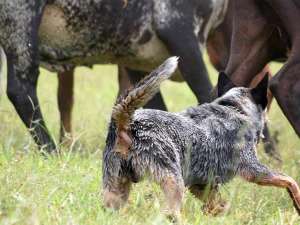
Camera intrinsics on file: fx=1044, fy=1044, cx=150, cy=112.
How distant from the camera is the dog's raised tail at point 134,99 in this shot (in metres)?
5.32

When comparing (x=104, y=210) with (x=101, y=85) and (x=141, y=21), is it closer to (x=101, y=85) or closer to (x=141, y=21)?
(x=141, y=21)

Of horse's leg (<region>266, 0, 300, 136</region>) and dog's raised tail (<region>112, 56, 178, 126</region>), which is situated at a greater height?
dog's raised tail (<region>112, 56, 178, 126</region>)

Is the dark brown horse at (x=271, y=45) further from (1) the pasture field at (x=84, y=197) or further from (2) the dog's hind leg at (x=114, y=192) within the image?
(2) the dog's hind leg at (x=114, y=192)

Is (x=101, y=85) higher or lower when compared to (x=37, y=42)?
lower

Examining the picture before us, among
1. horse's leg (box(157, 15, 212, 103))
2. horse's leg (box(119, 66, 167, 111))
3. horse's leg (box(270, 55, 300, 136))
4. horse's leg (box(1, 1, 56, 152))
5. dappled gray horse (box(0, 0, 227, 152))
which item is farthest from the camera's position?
horse's leg (box(119, 66, 167, 111))

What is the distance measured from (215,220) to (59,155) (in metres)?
1.89

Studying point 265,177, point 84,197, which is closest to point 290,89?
point 265,177

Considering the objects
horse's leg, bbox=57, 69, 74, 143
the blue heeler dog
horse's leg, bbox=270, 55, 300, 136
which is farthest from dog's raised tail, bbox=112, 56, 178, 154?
horse's leg, bbox=57, 69, 74, 143

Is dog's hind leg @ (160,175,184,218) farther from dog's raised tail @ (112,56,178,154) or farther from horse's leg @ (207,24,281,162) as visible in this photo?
horse's leg @ (207,24,281,162)

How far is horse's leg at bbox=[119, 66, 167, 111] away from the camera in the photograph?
9359mm

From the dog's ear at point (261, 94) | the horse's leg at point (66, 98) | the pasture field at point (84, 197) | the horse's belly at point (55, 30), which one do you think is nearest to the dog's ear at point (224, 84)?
the dog's ear at point (261, 94)

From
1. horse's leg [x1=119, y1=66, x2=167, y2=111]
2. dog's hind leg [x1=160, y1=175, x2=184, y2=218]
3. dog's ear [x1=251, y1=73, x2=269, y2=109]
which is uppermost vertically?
dog's ear [x1=251, y1=73, x2=269, y2=109]

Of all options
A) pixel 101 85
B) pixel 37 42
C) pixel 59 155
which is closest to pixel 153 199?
pixel 59 155

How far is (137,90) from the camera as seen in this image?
5.32 meters
